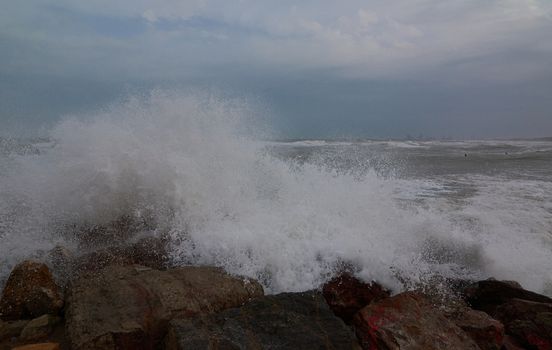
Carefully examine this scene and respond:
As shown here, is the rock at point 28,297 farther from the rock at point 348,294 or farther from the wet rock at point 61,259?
the rock at point 348,294

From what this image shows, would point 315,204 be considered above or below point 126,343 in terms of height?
above

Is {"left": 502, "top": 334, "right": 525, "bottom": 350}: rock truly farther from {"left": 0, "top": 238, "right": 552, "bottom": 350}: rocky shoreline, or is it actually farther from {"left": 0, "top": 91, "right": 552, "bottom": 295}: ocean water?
{"left": 0, "top": 91, "right": 552, "bottom": 295}: ocean water

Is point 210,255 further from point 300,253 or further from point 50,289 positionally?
point 50,289

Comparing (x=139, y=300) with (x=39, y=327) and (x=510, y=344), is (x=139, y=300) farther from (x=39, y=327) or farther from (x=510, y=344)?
(x=510, y=344)

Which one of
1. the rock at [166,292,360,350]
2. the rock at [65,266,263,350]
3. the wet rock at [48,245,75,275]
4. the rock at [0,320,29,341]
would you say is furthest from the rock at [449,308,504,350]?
the wet rock at [48,245,75,275]

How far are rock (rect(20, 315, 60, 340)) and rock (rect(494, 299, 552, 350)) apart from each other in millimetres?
4092

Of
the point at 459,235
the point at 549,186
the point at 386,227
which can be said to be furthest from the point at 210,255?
the point at 549,186

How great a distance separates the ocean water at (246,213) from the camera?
4.36 m

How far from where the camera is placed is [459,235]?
5.36 meters

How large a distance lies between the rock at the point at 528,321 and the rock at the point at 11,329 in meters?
4.32

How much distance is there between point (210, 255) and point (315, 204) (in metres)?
2.14

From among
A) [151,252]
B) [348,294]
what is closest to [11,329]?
[151,252]

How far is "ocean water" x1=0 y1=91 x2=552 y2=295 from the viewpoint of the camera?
4.36 meters

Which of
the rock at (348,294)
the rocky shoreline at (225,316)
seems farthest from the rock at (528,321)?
the rock at (348,294)
